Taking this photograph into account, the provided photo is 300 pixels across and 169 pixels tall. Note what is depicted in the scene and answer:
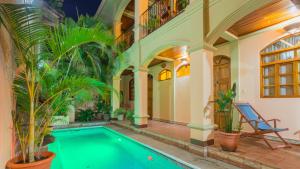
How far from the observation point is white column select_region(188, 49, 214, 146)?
4.51 meters

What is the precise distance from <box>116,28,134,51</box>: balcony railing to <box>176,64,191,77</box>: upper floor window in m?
3.36

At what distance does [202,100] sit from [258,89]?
7.80 feet

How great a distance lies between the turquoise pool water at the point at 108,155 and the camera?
425 cm

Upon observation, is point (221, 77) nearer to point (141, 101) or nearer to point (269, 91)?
point (269, 91)

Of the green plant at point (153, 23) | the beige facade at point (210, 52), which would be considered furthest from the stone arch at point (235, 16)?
the green plant at point (153, 23)

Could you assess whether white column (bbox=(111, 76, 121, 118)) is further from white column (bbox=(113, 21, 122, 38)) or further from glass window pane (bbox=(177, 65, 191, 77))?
glass window pane (bbox=(177, 65, 191, 77))

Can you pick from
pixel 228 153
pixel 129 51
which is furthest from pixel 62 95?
pixel 129 51

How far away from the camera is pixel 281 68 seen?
17.1 feet

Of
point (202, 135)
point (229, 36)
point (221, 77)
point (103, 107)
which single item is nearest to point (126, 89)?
point (103, 107)

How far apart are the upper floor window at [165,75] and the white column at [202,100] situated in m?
4.80

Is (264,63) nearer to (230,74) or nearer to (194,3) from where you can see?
(230,74)

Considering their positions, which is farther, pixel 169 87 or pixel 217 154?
pixel 169 87

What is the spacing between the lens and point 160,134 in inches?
243

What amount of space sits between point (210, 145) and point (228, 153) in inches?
24.5
